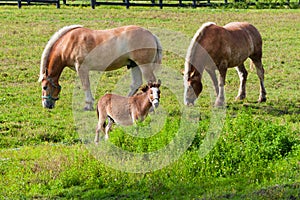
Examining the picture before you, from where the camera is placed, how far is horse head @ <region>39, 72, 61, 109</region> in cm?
1303

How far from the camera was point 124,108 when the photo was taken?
10266mm

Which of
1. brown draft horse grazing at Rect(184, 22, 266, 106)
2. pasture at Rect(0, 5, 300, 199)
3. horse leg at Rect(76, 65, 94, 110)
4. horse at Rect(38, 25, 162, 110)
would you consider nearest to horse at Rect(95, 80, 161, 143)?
pasture at Rect(0, 5, 300, 199)

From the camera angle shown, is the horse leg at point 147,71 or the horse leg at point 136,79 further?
the horse leg at point 136,79

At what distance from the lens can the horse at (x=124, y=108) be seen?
33.4ft

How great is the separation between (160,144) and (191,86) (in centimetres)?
362

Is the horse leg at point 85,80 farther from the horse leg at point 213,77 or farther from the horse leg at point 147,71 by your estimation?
the horse leg at point 213,77

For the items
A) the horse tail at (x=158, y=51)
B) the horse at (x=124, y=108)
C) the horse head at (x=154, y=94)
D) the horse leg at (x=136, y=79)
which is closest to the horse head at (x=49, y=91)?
the horse leg at (x=136, y=79)

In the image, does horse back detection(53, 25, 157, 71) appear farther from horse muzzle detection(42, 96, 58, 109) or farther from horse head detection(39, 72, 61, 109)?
horse muzzle detection(42, 96, 58, 109)

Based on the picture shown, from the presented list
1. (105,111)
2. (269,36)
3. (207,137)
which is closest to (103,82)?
(105,111)

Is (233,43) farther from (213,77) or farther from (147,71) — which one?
(147,71)

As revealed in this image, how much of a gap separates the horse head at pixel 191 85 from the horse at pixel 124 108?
7.45ft

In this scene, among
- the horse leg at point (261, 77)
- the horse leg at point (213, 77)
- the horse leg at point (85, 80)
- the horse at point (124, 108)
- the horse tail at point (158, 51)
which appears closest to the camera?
the horse at point (124, 108)

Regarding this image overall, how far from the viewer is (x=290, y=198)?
7.54 meters

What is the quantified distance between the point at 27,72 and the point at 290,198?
426 inches
